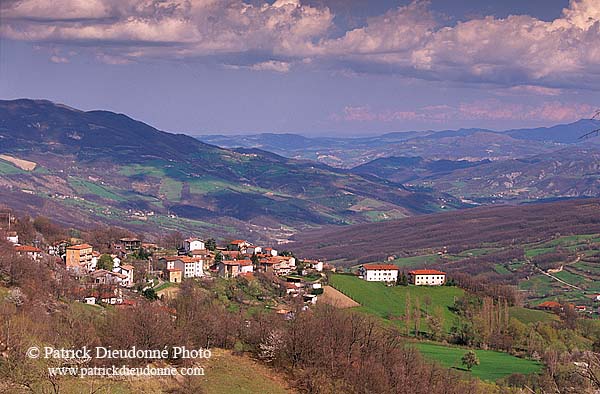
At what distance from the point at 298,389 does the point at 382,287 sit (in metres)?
51.0

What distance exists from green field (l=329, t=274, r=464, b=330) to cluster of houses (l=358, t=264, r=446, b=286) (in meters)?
2.44

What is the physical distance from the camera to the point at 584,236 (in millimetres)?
155750

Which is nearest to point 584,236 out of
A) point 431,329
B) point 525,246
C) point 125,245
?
point 525,246

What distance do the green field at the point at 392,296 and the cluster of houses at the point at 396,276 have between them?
2.44 meters

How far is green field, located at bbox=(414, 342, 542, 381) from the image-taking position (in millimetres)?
54219

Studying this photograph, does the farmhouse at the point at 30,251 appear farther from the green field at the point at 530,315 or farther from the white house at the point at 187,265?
the green field at the point at 530,315

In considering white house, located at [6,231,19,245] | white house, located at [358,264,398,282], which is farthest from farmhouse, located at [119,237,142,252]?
white house, located at [358,264,398,282]

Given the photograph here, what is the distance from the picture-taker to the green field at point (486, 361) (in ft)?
178

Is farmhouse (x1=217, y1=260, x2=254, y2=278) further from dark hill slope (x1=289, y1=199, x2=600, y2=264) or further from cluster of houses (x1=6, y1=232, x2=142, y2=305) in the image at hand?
dark hill slope (x1=289, y1=199, x2=600, y2=264)

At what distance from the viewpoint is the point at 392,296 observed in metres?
80.9

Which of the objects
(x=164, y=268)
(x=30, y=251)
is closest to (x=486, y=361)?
(x=164, y=268)

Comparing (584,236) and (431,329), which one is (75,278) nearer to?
(431,329)

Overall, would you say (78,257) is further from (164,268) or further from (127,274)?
(164,268)

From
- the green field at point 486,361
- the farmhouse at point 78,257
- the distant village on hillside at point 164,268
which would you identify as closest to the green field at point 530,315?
the distant village on hillside at point 164,268
